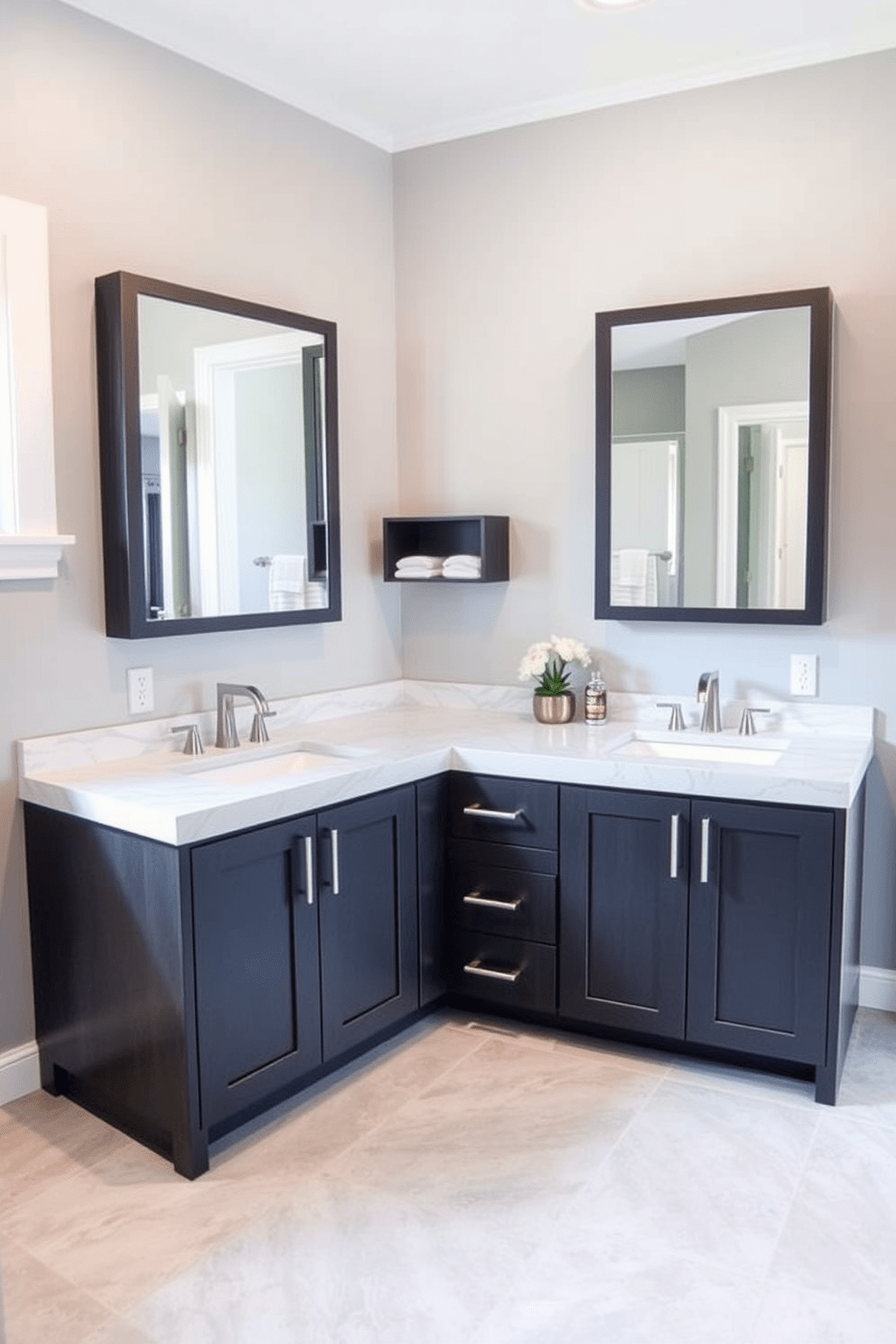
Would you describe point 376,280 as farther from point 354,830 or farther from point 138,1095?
point 138,1095

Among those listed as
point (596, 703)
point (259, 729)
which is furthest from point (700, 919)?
point (259, 729)

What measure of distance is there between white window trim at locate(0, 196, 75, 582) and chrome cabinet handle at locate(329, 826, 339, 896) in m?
0.92

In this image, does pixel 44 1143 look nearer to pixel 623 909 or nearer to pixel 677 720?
pixel 623 909

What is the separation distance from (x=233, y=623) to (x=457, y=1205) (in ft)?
5.16

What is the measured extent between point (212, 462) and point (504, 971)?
157 cm

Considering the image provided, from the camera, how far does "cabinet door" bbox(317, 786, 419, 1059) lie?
261 centimetres

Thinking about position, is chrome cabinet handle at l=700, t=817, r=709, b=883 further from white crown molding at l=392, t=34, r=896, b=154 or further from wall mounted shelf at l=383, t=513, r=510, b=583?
white crown molding at l=392, t=34, r=896, b=154

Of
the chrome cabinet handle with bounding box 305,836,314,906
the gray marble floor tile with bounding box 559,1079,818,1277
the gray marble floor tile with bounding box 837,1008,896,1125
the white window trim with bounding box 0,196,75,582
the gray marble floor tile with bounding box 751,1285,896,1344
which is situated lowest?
the gray marble floor tile with bounding box 751,1285,896,1344

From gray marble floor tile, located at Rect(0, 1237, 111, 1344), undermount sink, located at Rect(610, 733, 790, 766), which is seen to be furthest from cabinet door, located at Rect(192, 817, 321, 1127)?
undermount sink, located at Rect(610, 733, 790, 766)

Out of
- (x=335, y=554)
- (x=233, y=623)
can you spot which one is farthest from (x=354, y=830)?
(x=335, y=554)

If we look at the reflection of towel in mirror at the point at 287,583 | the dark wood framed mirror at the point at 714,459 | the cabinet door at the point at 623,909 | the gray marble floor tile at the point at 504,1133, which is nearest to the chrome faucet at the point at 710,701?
the dark wood framed mirror at the point at 714,459

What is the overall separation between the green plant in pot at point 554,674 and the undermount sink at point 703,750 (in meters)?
0.26

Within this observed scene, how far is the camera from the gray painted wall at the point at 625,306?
2961 millimetres

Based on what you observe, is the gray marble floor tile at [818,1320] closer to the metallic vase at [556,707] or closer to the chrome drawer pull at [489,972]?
the chrome drawer pull at [489,972]
